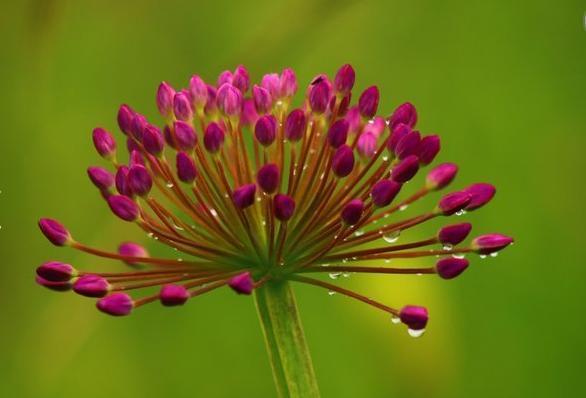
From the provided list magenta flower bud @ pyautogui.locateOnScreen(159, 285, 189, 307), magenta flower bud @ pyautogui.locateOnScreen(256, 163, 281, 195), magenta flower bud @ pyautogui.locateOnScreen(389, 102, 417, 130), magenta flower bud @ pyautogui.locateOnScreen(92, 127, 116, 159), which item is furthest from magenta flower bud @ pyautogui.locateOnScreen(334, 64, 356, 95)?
magenta flower bud @ pyautogui.locateOnScreen(159, 285, 189, 307)

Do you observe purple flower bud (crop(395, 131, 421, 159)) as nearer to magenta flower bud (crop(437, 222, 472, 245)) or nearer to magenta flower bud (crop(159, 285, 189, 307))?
magenta flower bud (crop(437, 222, 472, 245))

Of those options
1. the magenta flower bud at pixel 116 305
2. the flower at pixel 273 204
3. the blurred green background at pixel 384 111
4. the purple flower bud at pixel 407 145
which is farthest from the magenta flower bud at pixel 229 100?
the blurred green background at pixel 384 111

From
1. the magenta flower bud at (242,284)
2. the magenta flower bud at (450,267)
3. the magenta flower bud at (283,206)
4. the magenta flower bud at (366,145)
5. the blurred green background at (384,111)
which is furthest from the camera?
the blurred green background at (384,111)

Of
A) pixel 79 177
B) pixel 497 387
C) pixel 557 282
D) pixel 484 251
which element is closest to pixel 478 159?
pixel 557 282

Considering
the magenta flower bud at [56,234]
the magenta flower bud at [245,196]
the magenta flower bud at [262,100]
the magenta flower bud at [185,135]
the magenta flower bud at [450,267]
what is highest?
the magenta flower bud at [262,100]

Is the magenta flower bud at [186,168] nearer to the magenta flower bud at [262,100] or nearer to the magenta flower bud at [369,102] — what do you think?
the magenta flower bud at [262,100]

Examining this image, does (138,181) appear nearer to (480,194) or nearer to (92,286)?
(92,286)
